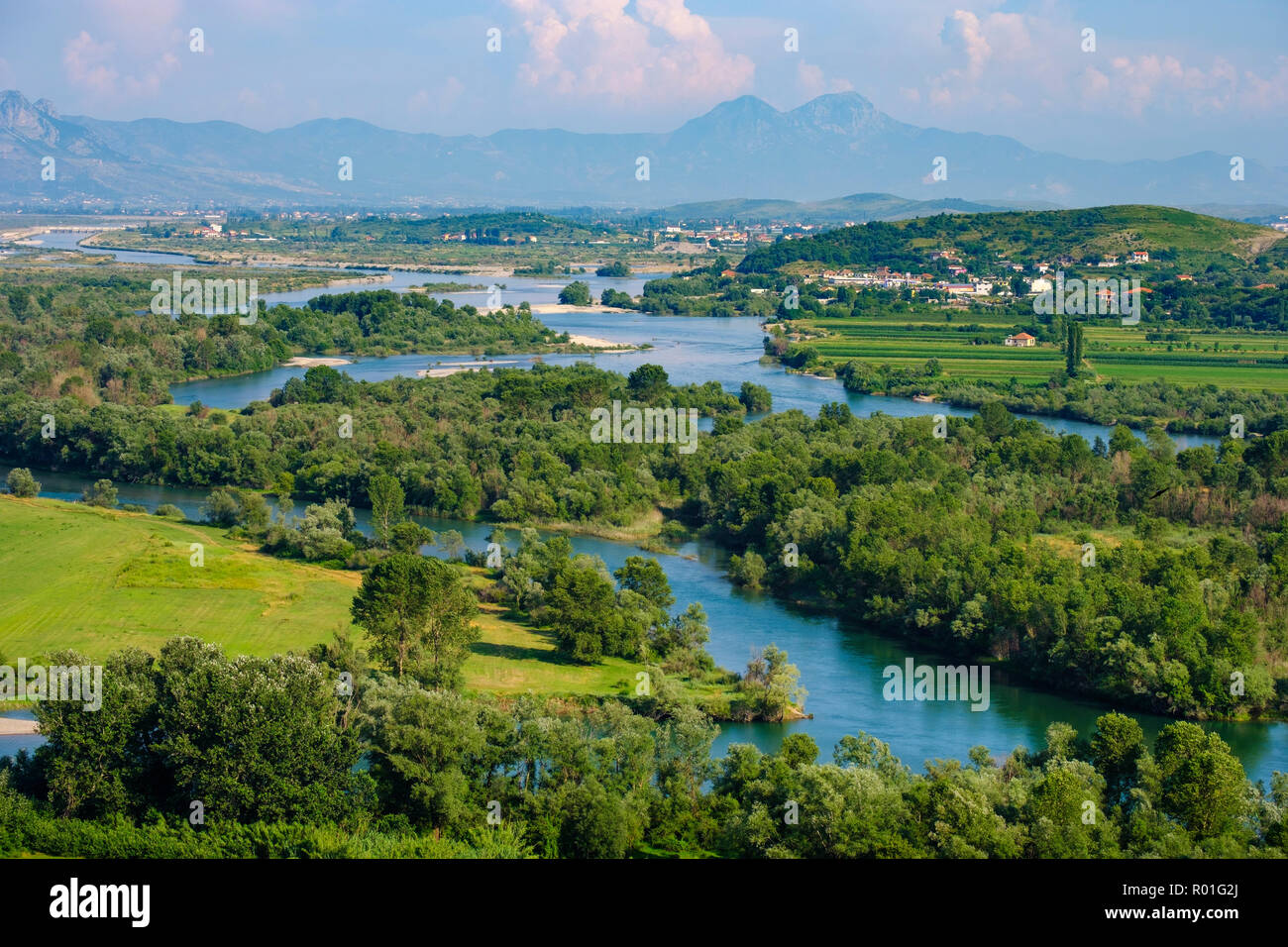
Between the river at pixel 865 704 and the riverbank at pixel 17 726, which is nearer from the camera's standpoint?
the riverbank at pixel 17 726

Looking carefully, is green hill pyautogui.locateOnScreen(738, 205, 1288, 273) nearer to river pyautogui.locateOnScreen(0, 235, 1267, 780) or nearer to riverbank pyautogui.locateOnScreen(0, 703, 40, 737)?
river pyautogui.locateOnScreen(0, 235, 1267, 780)

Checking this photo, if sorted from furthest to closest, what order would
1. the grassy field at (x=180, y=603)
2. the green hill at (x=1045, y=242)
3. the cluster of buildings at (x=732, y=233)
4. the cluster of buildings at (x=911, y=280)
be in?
A: the cluster of buildings at (x=732, y=233) → the green hill at (x=1045, y=242) → the cluster of buildings at (x=911, y=280) → the grassy field at (x=180, y=603)

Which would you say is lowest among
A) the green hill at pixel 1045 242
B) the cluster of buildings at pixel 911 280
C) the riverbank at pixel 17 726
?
the riverbank at pixel 17 726

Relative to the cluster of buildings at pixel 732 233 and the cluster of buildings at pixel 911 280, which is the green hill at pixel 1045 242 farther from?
the cluster of buildings at pixel 732 233

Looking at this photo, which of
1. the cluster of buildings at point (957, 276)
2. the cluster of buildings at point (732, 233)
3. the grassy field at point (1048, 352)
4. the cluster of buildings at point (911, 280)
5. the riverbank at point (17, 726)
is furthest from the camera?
the cluster of buildings at point (732, 233)

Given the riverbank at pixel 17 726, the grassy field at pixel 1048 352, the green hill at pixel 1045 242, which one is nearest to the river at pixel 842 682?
the riverbank at pixel 17 726

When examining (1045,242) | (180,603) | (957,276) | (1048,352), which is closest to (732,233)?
(1045,242)

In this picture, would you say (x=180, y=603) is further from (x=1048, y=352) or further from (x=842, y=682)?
(x=1048, y=352)
